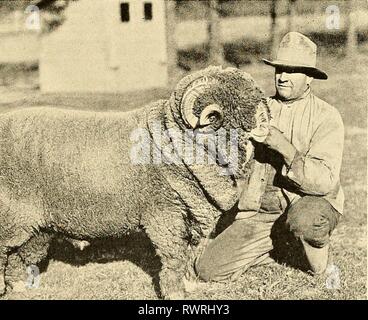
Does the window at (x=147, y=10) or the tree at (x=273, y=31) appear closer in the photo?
the window at (x=147, y=10)

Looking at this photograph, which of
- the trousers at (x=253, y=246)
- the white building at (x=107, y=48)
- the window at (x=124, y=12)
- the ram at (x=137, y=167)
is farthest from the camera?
the white building at (x=107, y=48)

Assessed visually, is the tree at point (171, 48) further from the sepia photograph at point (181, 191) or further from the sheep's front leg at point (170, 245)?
the sheep's front leg at point (170, 245)

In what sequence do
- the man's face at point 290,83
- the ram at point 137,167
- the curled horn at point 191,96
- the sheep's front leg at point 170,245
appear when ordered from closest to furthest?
the curled horn at point 191,96, the ram at point 137,167, the sheep's front leg at point 170,245, the man's face at point 290,83

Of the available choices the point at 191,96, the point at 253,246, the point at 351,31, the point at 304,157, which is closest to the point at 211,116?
the point at 191,96

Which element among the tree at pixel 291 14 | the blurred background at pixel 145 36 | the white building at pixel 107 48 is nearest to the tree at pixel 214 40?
the blurred background at pixel 145 36

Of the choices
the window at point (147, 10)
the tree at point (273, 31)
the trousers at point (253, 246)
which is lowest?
the trousers at point (253, 246)

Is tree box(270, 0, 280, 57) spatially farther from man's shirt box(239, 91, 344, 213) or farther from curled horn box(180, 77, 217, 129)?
curled horn box(180, 77, 217, 129)

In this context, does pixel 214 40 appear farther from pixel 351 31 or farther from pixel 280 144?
pixel 280 144

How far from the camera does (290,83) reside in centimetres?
477

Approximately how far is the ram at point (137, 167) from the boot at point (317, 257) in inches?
32.8

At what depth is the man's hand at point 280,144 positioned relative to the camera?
14.5 ft

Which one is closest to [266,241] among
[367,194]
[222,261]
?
[222,261]
